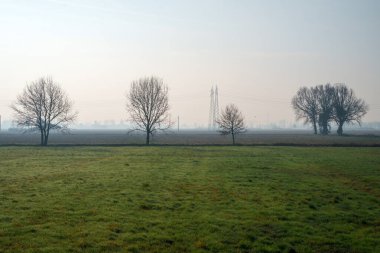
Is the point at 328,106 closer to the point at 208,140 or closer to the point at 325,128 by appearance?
the point at 325,128

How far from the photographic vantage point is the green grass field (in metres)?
11.6

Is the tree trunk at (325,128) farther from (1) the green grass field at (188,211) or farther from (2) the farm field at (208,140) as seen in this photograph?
(1) the green grass field at (188,211)

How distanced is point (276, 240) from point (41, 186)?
1480cm

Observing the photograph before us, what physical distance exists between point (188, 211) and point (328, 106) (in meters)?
111

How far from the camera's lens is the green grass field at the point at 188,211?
38.1 ft

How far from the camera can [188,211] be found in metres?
15.7

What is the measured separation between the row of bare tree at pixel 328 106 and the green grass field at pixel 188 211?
91.3 metres

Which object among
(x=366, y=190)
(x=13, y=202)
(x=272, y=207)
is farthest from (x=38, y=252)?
(x=366, y=190)

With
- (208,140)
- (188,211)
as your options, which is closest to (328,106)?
(208,140)

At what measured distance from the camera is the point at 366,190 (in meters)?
21.0

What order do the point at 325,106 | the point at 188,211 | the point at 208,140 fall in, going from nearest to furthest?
the point at 188,211 < the point at 208,140 < the point at 325,106

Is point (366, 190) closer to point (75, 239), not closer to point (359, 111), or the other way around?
point (75, 239)

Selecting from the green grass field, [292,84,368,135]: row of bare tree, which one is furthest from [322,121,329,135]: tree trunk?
the green grass field

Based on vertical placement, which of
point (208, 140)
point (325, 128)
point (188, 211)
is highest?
point (325, 128)
